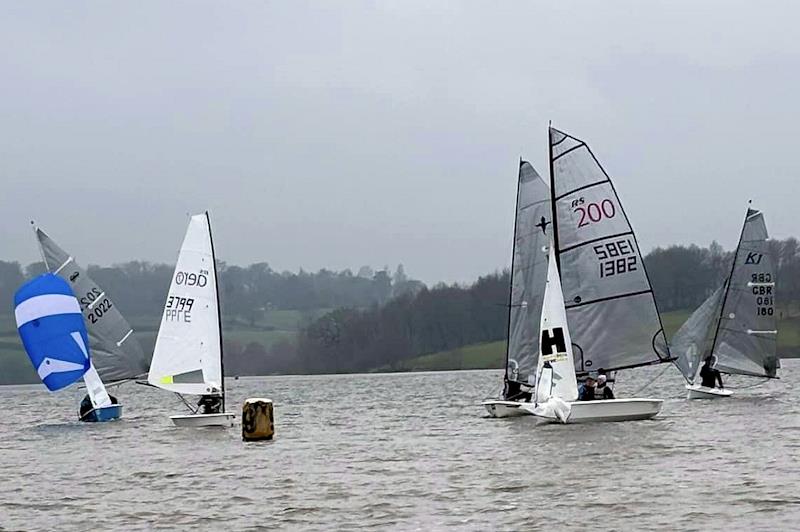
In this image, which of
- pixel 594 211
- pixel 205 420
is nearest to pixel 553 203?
pixel 594 211

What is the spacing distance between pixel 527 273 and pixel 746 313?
10.1 meters

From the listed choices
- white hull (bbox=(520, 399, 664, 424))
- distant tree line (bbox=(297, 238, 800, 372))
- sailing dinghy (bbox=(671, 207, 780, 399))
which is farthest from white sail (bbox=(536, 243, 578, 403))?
distant tree line (bbox=(297, 238, 800, 372))

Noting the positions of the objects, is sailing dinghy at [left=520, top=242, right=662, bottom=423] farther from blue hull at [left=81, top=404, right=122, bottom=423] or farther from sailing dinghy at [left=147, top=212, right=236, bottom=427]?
blue hull at [left=81, top=404, right=122, bottom=423]

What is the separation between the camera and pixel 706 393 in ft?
147

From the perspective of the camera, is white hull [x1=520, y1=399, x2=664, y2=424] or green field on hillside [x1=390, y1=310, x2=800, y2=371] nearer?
white hull [x1=520, y1=399, x2=664, y2=424]

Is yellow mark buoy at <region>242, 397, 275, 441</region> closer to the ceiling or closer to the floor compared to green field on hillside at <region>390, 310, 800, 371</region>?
closer to the floor

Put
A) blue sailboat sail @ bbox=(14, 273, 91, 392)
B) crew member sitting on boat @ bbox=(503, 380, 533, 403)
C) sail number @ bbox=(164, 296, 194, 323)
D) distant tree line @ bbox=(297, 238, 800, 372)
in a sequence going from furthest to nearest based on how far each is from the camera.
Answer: distant tree line @ bbox=(297, 238, 800, 372) → blue sailboat sail @ bbox=(14, 273, 91, 392) → sail number @ bbox=(164, 296, 194, 323) → crew member sitting on boat @ bbox=(503, 380, 533, 403)

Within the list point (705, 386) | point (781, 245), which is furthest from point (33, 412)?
point (781, 245)

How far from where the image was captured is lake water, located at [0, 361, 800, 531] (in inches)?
730

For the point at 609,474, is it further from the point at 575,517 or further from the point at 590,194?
the point at 590,194

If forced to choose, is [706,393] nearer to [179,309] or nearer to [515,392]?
[515,392]

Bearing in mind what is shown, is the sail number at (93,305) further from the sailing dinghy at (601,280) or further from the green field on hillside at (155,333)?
the green field on hillside at (155,333)

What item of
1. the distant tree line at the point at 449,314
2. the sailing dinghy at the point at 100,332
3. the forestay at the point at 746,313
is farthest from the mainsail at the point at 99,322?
the distant tree line at the point at 449,314

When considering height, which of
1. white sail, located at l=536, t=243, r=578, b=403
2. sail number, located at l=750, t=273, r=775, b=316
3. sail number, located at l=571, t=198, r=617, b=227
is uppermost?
sail number, located at l=571, t=198, r=617, b=227
